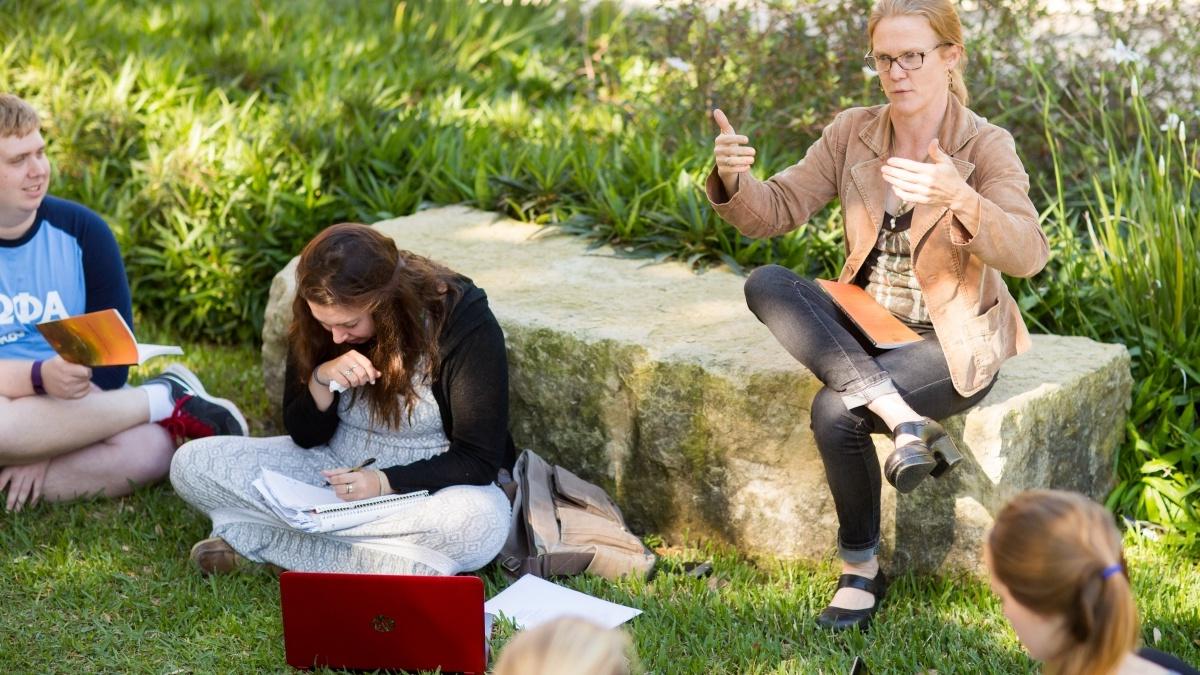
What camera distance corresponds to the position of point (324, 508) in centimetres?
374

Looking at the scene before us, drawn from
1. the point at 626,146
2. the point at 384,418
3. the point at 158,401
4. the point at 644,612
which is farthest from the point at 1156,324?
the point at 158,401

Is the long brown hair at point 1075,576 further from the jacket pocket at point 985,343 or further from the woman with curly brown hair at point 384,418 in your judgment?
the woman with curly brown hair at point 384,418

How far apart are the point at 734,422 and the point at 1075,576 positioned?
185 centimetres

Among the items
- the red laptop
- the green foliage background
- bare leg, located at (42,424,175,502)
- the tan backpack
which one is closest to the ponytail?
the red laptop

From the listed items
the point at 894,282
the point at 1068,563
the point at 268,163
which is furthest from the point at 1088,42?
the point at 1068,563

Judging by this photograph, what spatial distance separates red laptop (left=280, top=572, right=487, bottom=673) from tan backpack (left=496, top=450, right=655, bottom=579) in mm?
564

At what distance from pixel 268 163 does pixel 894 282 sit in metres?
3.24

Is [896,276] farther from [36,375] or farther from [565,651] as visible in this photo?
[36,375]

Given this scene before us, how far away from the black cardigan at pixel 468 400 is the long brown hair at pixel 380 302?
0.15 ft

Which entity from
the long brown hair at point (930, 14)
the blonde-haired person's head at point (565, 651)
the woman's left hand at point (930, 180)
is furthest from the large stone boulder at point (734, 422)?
the blonde-haired person's head at point (565, 651)

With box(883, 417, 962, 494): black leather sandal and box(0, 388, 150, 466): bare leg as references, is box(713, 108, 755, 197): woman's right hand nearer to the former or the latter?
box(883, 417, 962, 494): black leather sandal

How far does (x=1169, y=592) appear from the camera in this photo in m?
3.79

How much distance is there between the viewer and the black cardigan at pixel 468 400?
384cm

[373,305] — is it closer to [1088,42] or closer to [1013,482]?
[1013,482]
